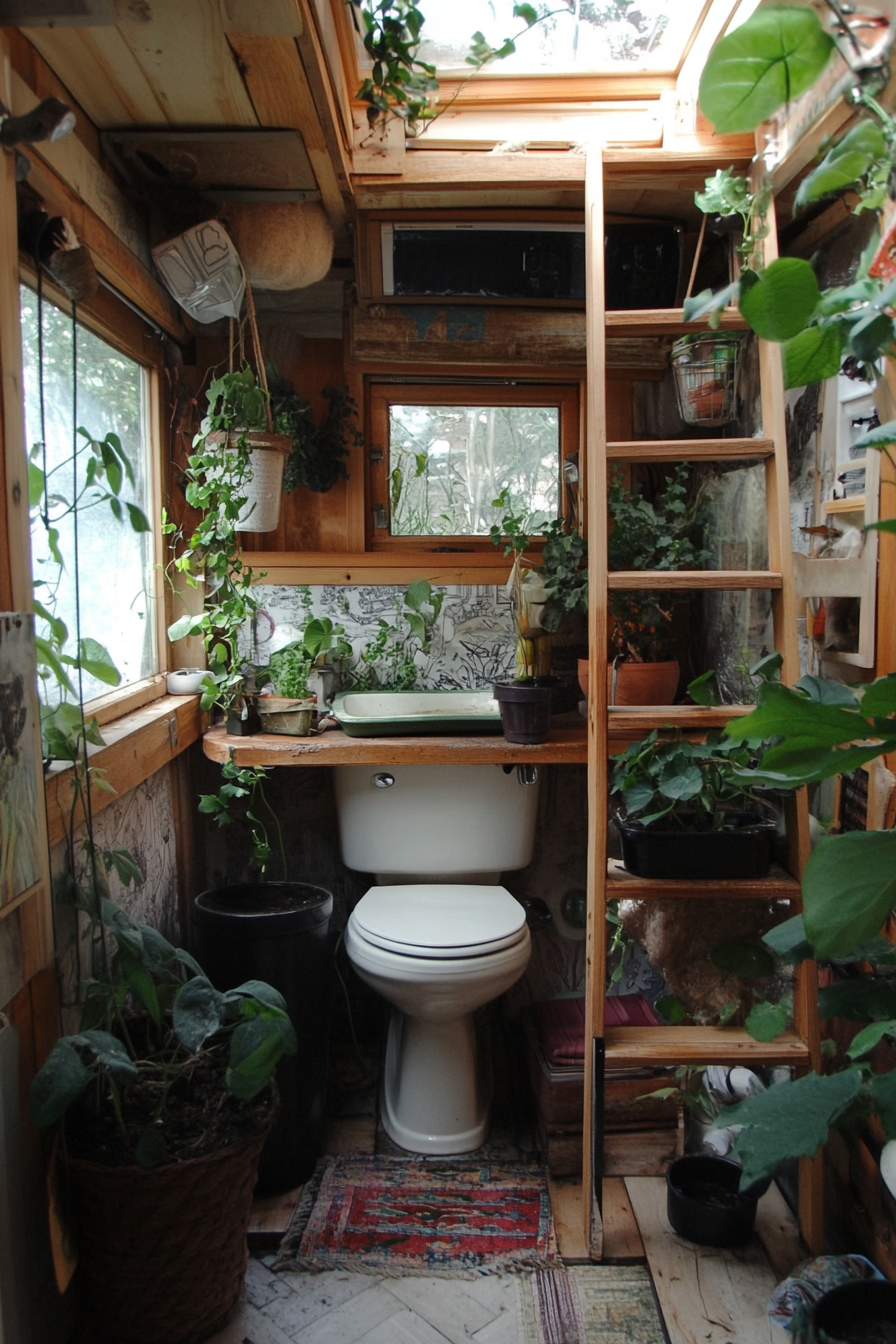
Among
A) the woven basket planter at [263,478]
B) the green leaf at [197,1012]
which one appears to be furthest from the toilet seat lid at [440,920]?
the woven basket planter at [263,478]

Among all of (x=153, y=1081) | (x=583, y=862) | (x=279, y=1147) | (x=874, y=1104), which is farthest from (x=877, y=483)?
(x=279, y=1147)

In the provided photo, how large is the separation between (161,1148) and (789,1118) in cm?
88

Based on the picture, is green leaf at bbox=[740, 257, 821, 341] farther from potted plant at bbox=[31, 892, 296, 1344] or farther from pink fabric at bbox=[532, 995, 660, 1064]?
pink fabric at bbox=[532, 995, 660, 1064]

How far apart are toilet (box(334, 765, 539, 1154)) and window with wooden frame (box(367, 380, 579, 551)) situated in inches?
25.6

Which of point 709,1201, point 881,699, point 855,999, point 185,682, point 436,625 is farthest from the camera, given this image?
point 436,625

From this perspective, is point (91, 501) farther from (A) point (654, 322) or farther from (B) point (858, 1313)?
(B) point (858, 1313)

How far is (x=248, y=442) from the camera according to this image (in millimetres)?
2113

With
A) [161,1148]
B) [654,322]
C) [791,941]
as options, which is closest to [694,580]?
[654,322]

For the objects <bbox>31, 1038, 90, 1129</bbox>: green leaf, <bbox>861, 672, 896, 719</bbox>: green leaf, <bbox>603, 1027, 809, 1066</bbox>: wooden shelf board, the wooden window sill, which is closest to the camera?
<bbox>861, 672, 896, 719</bbox>: green leaf

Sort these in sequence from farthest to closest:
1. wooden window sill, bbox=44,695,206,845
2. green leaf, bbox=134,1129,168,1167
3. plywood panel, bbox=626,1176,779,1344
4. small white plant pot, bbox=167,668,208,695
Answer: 1. small white plant pot, bbox=167,668,208,695
2. plywood panel, bbox=626,1176,779,1344
3. wooden window sill, bbox=44,695,206,845
4. green leaf, bbox=134,1129,168,1167

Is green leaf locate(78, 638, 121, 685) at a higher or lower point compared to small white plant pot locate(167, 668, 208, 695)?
higher

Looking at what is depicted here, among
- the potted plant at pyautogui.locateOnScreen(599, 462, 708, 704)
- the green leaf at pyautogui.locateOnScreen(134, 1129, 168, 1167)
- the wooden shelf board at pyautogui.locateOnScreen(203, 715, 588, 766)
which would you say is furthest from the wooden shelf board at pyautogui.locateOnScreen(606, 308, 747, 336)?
the green leaf at pyautogui.locateOnScreen(134, 1129, 168, 1167)

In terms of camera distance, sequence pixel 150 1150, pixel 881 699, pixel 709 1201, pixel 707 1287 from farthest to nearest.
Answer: pixel 709 1201, pixel 707 1287, pixel 150 1150, pixel 881 699

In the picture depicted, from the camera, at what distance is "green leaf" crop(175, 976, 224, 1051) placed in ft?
4.55
